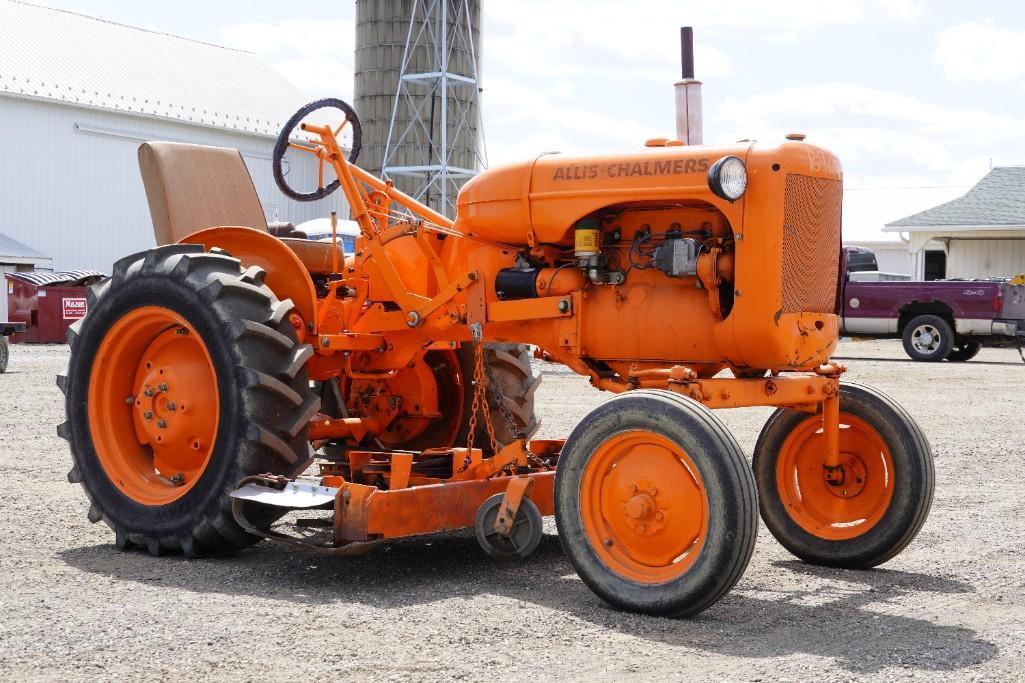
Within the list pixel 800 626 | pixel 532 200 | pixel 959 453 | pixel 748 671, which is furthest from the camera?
pixel 959 453

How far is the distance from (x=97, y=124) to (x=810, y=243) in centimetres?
3202

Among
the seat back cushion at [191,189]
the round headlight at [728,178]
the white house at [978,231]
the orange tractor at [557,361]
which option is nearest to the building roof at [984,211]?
the white house at [978,231]

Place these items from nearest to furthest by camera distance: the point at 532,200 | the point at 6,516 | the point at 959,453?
the point at 532,200 → the point at 6,516 → the point at 959,453

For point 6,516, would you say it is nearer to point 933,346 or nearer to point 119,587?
point 119,587

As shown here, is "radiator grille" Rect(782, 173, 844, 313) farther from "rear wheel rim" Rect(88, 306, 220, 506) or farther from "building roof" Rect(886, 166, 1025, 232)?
"building roof" Rect(886, 166, 1025, 232)

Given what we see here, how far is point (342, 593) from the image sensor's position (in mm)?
5656

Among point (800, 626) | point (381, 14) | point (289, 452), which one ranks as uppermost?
point (381, 14)

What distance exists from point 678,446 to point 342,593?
160 cm

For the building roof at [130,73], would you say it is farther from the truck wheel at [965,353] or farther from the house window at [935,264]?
the house window at [935,264]

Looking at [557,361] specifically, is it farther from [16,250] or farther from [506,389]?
[16,250]

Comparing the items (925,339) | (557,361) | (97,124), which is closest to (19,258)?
(97,124)

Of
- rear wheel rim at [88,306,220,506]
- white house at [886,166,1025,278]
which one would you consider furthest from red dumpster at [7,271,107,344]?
white house at [886,166,1025,278]

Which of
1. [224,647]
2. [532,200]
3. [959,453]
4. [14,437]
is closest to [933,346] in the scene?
[959,453]

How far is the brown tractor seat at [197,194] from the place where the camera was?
7797 mm
